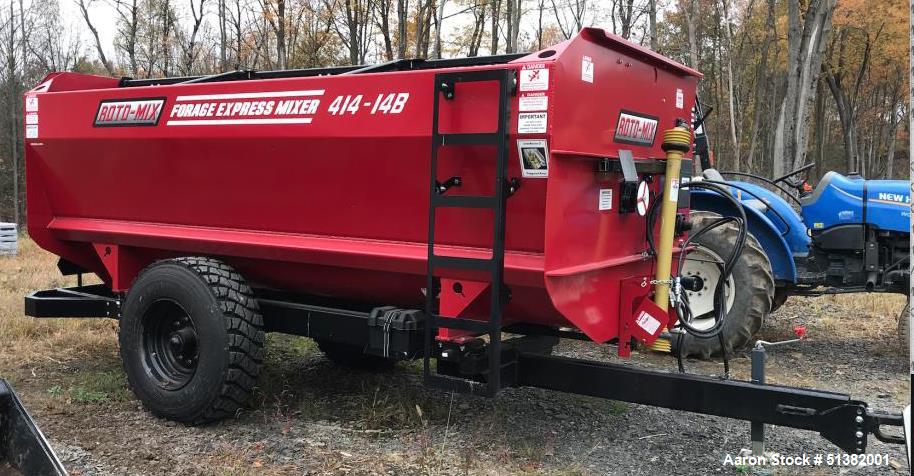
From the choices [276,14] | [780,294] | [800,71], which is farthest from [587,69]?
[276,14]

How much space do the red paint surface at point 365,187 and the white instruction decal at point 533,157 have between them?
0.03m

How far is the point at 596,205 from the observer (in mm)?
3766

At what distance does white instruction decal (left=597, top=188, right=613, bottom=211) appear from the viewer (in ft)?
12.5

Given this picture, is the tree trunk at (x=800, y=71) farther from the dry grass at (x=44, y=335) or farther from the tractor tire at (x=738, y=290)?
the dry grass at (x=44, y=335)

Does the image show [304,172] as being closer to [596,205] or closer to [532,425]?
[596,205]

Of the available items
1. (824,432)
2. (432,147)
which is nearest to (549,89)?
(432,147)

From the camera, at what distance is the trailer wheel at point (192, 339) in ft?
14.0

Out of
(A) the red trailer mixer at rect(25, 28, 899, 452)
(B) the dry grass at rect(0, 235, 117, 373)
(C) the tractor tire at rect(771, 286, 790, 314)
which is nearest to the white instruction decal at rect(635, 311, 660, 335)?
(A) the red trailer mixer at rect(25, 28, 899, 452)

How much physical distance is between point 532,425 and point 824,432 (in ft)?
5.78

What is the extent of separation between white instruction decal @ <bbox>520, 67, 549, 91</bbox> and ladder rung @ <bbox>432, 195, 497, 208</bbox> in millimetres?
542

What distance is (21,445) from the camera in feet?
9.34

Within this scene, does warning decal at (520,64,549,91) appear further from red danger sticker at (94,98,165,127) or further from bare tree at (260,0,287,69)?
bare tree at (260,0,287,69)

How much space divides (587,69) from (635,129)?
65 centimetres

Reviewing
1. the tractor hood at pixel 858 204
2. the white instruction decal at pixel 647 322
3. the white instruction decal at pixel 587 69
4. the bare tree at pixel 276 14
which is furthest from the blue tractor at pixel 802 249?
the bare tree at pixel 276 14
